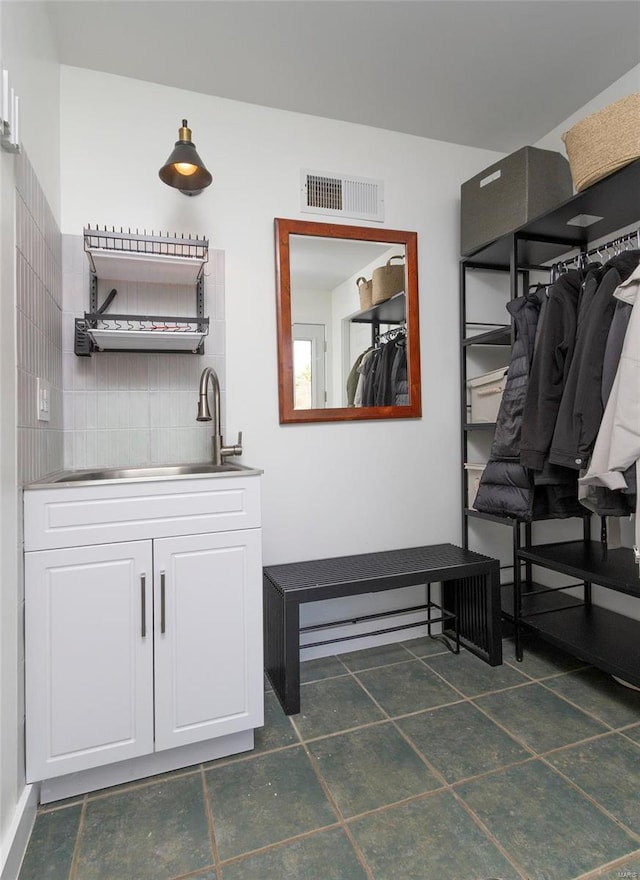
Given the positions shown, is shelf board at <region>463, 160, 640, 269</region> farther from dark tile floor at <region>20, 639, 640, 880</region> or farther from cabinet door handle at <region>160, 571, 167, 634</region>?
Answer: cabinet door handle at <region>160, 571, 167, 634</region>

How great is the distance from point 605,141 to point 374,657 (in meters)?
2.42

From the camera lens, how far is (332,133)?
248 centimetres

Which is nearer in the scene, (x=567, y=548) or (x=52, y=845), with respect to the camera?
(x=52, y=845)

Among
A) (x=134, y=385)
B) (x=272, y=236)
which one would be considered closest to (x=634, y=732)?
(x=134, y=385)

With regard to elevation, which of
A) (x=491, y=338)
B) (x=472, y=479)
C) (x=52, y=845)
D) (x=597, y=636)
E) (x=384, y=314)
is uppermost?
(x=384, y=314)

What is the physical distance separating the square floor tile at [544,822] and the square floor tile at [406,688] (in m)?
0.44

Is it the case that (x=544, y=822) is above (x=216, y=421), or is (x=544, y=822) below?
below

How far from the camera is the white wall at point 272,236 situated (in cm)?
213

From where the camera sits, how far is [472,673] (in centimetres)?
219

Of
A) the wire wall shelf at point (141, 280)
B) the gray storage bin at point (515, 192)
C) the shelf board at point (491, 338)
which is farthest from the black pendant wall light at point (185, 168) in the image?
the shelf board at point (491, 338)

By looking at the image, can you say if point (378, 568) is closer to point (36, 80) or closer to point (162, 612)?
point (162, 612)

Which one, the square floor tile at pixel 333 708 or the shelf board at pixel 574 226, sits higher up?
the shelf board at pixel 574 226

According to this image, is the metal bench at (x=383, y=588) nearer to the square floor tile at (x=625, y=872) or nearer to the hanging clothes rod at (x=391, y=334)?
the square floor tile at (x=625, y=872)

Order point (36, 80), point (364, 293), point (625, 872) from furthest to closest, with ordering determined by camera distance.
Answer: point (364, 293)
point (36, 80)
point (625, 872)
